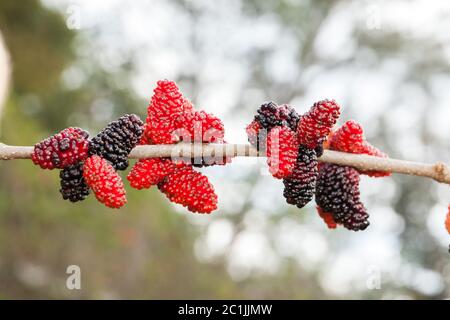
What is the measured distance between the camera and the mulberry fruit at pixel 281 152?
1027 mm

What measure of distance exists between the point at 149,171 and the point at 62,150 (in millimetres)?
188

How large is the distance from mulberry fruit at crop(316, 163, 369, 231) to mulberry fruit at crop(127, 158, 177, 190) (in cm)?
37

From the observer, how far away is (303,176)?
3.52 ft

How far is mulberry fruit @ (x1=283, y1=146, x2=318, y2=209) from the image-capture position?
107cm

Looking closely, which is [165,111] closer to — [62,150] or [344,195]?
[62,150]

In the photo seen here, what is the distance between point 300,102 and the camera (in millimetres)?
6996

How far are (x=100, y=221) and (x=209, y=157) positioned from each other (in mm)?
5158

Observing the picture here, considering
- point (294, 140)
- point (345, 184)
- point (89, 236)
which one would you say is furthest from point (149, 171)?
point (89, 236)

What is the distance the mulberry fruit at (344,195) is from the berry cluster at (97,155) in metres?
0.46

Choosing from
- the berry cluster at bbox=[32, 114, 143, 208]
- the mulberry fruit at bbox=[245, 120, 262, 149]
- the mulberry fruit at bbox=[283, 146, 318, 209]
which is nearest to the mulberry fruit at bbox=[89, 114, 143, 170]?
the berry cluster at bbox=[32, 114, 143, 208]

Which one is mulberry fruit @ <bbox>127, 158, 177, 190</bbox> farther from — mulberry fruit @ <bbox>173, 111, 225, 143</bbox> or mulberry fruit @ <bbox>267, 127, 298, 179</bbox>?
mulberry fruit @ <bbox>267, 127, 298, 179</bbox>

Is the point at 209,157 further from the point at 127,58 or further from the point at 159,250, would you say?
the point at 127,58
